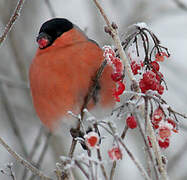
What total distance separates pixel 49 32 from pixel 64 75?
0.23 meters

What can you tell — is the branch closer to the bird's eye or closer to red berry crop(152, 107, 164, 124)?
red berry crop(152, 107, 164, 124)

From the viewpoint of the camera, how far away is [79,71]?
1702 millimetres

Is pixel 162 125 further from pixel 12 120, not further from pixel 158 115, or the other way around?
pixel 12 120

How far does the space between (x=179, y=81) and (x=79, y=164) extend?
2.51 metres

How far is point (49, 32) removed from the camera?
Answer: 185 centimetres

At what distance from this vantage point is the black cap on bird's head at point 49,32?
6.00ft

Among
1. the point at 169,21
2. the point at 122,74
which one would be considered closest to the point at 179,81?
the point at 169,21

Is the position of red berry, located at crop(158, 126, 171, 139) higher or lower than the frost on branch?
lower

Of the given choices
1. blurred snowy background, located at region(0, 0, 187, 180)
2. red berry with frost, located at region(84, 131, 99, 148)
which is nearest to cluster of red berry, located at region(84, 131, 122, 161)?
red berry with frost, located at region(84, 131, 99, 148)

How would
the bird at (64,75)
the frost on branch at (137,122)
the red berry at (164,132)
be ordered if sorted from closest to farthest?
the frost on branch at (137,122), the red berry at (164,132), the bird at (64,75)

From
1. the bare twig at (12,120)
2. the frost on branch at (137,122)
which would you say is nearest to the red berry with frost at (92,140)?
the frost on branch at (137,122)

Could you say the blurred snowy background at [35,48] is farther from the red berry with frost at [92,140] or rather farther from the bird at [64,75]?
the red berry with frost at [92,140]

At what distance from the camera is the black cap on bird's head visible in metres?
1.83

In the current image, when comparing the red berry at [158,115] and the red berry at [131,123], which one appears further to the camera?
the red berry at [131,123]
